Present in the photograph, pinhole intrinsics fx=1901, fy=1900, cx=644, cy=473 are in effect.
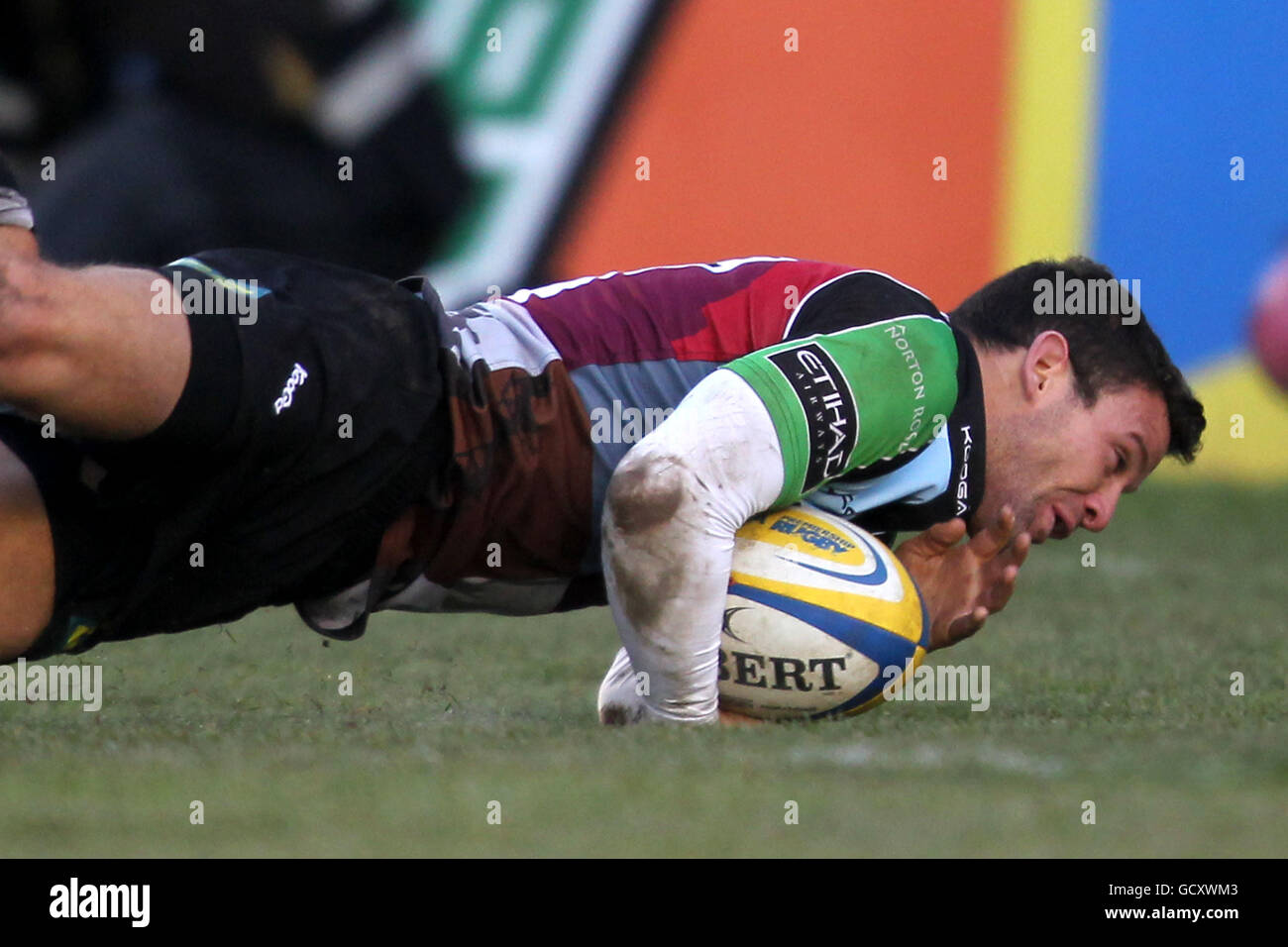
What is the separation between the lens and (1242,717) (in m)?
3.43

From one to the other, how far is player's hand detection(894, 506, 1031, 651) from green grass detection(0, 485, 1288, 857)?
18 centimetres

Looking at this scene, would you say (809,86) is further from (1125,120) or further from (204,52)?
(204,52)

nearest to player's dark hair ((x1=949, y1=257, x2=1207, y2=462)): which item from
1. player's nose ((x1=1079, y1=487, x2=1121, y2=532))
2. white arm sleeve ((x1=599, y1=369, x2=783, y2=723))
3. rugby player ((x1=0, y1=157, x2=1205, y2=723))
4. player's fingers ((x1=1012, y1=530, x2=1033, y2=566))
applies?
rugby player ((x1=0, y1=157, x2=1205, y2=723))

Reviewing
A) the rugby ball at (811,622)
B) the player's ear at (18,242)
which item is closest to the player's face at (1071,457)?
the rugby ball at (811,622)

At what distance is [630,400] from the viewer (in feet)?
11.0

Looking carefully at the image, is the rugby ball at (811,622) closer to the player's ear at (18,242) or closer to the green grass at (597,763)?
the green grass at (597,763)

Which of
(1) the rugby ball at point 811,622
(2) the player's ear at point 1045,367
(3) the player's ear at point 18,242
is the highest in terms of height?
(3) the player's ear at point 18,242

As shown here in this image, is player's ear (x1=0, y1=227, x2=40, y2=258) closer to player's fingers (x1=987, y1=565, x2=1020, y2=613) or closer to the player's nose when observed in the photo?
player's fingers (x1=987, y1=565, x2=1020, y2=613)

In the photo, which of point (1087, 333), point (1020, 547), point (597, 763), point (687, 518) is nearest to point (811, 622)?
point (687, 518)

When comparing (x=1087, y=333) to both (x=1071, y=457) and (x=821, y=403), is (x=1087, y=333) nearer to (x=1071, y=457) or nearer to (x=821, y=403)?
(x=1071, y=457)

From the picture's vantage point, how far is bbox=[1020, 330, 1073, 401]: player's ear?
137 inches

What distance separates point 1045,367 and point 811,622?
0.71m

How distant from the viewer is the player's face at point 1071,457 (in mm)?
3492

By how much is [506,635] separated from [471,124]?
3.73 meters
